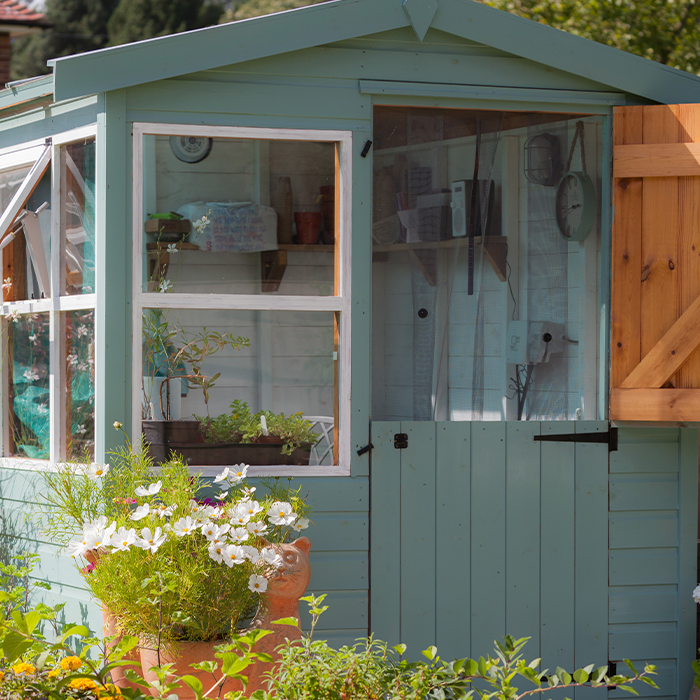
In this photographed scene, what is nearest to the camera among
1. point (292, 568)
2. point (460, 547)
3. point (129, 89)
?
point (292, 568)

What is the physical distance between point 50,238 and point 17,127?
0.52 meters

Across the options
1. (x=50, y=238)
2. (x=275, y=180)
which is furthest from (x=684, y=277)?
(x=50, y=238)

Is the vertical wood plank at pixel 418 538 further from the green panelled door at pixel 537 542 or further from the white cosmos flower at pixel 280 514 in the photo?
the white cosmos flower at pixel 280 514

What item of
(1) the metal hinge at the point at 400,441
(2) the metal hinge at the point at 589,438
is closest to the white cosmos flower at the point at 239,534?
(1) the metal hinge at the point at 400,441

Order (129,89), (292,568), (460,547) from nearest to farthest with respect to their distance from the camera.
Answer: (292,568)
(129,89)
(460,547)

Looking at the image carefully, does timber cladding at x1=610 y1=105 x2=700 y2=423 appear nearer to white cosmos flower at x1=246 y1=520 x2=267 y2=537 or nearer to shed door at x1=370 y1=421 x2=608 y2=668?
shed door at x1=370 y1=421 x2=608 y2=668

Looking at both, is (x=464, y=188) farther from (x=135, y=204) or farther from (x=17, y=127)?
(x=17, y=127)

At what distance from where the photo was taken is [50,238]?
10.5 feet

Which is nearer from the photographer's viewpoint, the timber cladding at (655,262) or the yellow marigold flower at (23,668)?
the yellow marigold flower at (23,668)

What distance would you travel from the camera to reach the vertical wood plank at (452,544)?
3.12 metres

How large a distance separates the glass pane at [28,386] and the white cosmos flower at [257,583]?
130 cm

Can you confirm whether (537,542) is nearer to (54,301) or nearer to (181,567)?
(181,567)

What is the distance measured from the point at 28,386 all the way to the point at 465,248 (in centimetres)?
186

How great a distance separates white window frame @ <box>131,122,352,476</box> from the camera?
2963mm
